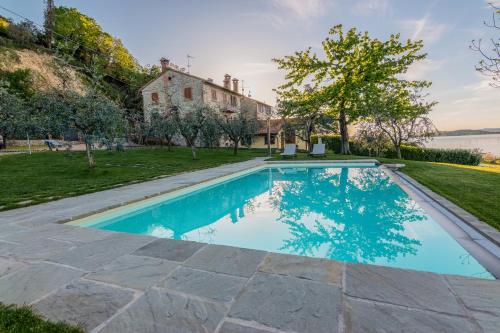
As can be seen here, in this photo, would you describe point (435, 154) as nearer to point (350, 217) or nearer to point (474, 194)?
point (474, 194)

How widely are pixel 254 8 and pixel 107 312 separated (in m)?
14.3

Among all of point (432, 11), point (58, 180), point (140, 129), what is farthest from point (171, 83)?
point (432, 11)

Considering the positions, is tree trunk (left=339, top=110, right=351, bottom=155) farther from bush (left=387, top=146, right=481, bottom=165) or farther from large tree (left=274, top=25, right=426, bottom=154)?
bush (left=387, top=146, right=481, bottom=165)

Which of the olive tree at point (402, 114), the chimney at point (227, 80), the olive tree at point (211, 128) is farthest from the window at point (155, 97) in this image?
the olive tree at point (402, 114)

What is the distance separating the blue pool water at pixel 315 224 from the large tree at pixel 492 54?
281 centimetres

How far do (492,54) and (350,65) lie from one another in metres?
15.8

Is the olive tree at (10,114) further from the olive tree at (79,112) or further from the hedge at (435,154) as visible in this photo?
the hedge at (435,154)

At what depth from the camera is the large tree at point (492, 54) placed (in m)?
4.09

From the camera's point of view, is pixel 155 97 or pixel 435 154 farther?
pixel 155 97

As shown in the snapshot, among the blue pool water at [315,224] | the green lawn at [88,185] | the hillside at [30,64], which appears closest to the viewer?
the blue pool water at [315,224]

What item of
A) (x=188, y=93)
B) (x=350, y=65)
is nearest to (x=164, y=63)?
(x=188, y=93)

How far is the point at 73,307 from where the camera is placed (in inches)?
76.2

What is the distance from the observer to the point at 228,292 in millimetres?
2088

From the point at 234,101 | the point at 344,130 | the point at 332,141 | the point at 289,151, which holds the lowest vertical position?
the point at 289,151
